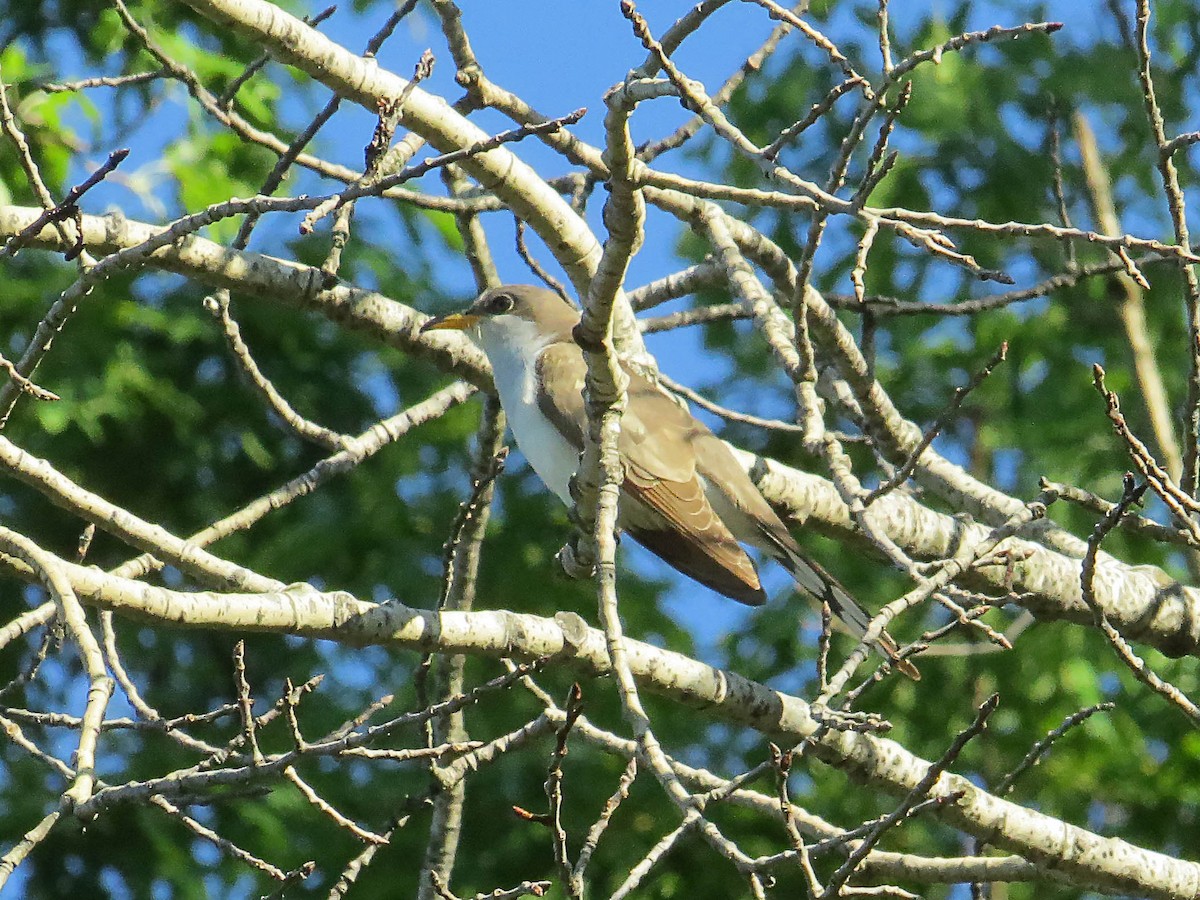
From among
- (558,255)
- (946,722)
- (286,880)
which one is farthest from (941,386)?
(286,880)

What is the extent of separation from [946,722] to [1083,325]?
245 cm

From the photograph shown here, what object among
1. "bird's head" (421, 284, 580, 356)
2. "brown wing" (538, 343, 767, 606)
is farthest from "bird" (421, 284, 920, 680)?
"bird's head" (421, 284, 580, 356)

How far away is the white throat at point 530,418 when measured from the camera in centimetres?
552

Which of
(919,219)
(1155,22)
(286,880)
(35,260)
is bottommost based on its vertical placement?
(286,880)

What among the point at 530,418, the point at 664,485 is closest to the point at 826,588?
the point at 664,485

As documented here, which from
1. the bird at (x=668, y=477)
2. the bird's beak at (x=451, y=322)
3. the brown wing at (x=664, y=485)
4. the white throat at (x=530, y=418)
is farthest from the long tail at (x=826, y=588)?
the bird's beak at (x=451, y=322)

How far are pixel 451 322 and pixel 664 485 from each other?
105 cm

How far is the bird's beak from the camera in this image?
5.21 metres

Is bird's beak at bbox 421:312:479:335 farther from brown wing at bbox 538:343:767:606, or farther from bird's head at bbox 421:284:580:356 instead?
brown wing at bbox 538:343:767:606

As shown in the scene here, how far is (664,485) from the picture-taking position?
5.50m

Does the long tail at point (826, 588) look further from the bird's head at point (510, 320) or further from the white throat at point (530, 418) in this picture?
the bird's head at point (510, 320)

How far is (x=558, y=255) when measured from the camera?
4.58 m

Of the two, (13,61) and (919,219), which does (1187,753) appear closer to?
(919,219)

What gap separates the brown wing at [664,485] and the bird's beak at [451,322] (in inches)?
14.7
